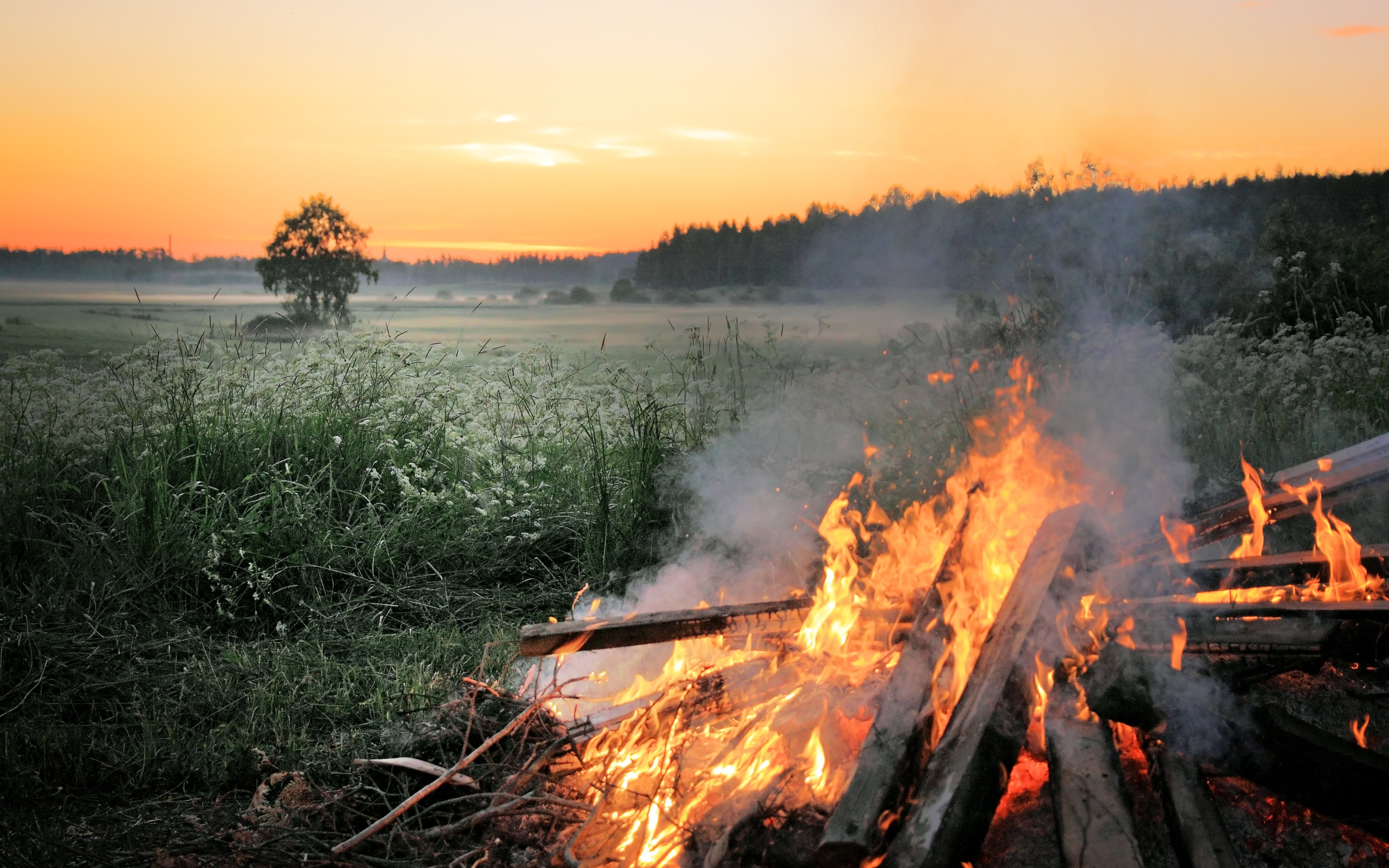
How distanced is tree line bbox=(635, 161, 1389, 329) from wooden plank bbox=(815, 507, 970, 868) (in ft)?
13.4

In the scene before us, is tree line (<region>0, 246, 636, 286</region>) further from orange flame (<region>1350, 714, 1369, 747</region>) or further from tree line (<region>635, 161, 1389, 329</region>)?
orange flame (<region>1350, 714, 1369, 747</region>)

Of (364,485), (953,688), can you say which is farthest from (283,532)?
(953,688)

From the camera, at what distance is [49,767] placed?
118 inches

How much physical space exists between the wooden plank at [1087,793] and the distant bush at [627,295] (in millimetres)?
5500

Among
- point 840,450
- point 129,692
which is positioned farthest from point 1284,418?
point 129,692

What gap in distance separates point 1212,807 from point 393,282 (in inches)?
252

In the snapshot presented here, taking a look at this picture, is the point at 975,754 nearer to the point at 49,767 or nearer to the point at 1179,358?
the point at 49,767

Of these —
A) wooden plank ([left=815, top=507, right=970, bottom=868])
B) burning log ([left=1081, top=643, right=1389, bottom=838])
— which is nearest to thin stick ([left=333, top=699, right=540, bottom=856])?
wooden plank ([left=815, top=507, right=970, bottom=868])

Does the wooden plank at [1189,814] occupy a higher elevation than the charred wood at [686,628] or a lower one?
lower

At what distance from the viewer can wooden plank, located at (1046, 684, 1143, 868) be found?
1.86 meters

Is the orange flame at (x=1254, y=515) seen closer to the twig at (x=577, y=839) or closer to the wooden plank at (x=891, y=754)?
the wooden plank at (x=891, y=754)

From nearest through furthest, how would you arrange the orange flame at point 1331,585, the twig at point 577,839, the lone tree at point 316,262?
the twig at point 577,839 → the orange flame at point 1331,585 → the lone tree at point 316,262

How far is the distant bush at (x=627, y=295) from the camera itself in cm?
734

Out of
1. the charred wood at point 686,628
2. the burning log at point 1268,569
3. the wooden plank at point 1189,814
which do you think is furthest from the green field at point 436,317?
the wooden plank at point 1189,814
